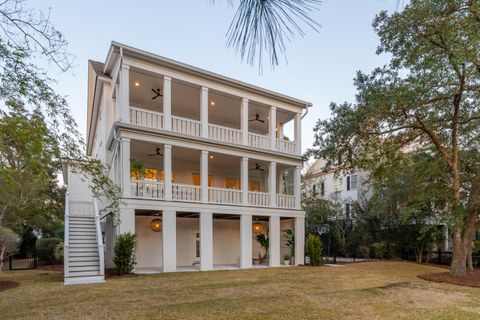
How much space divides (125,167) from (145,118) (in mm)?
2364

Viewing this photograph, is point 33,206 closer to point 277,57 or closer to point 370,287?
point 370,287

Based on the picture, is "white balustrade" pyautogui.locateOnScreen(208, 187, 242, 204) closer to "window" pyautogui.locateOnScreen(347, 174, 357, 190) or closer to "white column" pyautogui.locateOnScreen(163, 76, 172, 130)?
"white column" pyautogui.locateOnScreen(163, 76, 172, 130)

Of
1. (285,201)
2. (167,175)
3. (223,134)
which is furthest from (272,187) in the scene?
(167,175)

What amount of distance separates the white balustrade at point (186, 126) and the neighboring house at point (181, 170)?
5cm

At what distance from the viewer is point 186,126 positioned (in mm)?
15156

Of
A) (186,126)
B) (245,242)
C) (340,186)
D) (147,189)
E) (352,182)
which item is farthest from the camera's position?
(340,186)

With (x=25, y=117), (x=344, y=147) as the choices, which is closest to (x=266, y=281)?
(x=344, y=147)

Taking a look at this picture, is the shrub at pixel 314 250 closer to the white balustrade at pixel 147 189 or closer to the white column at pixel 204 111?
the white column at pixel 204 111

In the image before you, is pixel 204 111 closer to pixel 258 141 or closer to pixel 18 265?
pixel 258 141

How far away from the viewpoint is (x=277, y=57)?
2.29 metres

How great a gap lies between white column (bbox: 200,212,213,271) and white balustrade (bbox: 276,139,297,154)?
565 cm

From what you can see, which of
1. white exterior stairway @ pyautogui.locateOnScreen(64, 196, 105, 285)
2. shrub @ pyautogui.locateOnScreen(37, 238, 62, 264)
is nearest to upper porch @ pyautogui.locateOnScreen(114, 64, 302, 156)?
white exterior stairway @ pyautogui.locateOnScreen(64, 196, 105, 285)

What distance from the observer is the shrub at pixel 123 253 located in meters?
12.1

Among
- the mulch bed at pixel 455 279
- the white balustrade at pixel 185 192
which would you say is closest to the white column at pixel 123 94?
the white balustrade at pixel 185 192
